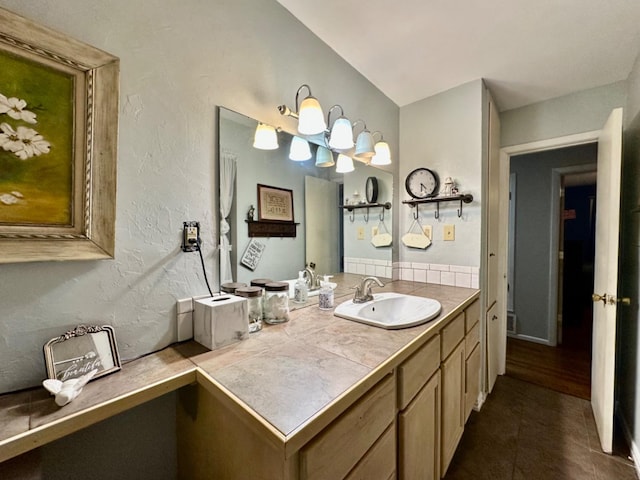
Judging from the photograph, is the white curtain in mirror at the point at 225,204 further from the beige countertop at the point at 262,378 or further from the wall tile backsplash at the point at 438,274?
the wall tile backsplash at the point at 438,274

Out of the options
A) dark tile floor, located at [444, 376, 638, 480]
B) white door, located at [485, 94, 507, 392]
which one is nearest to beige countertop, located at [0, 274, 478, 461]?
dark tile floor, located at [444, 376, 638, 480]

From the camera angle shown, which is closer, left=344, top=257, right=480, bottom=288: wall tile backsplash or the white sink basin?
the white sink basin

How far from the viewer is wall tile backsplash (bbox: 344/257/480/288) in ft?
6.19

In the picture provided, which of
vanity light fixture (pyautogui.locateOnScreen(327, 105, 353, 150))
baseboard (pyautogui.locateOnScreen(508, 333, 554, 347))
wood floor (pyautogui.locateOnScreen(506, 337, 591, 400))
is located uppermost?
vanity light fixture (pyautogui.locateOnScreen(327, 105, 353, 150))

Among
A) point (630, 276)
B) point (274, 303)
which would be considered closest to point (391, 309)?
point (274, 303)

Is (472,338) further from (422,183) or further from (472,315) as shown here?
(422,183)

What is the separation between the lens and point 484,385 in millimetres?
2061

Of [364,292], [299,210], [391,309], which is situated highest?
[299,210]

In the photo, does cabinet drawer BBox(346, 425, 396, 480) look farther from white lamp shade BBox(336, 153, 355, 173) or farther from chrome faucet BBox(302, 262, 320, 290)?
white lamp shade BBox(336, 153, 355, 173)

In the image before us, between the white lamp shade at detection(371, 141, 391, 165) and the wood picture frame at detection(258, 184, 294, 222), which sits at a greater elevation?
the white lamp shade at detection(371, 141, 391, 165)

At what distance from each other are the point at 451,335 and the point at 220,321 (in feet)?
3.63

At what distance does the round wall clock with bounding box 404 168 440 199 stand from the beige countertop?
1226 millimetres

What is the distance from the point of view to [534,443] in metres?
1.63

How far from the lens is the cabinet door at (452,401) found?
1281 millimetres
